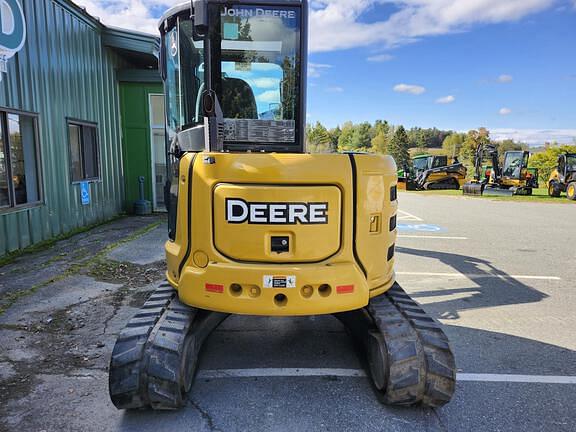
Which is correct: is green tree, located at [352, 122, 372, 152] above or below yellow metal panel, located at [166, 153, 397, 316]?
above

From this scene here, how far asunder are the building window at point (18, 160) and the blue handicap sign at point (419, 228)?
342 inches

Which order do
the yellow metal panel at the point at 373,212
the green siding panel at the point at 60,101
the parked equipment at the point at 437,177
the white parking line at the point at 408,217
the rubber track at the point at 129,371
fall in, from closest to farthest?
the rubber track at the point at 129,371
the yellow metal panel at the point at 373,212
the green siding panel at the point at 60,101
the white parking line at the point at 408,217
the parked equipment at the point at 437,177

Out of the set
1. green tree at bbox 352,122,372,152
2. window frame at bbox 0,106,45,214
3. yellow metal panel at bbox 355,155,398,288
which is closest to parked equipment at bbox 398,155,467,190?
window frame at bbox 0,106,45,214

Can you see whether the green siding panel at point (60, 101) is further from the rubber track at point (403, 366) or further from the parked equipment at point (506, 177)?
the parked equipment at point (506, 177)

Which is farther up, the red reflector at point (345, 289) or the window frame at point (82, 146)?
the window frame at point (82, 146)

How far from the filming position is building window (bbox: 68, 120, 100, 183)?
987cm

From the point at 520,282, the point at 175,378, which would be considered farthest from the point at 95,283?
the point at 520,282

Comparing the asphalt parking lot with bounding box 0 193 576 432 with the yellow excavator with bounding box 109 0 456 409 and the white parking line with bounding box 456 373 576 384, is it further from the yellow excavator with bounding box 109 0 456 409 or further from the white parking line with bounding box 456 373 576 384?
the yellow excavator with bounding box 109 0 456 409

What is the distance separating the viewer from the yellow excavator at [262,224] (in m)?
2.92

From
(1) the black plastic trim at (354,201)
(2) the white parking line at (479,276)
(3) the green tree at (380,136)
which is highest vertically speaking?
(3) the green tree at (380,136)

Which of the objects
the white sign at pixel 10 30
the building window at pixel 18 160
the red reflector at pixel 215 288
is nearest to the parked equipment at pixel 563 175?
the building window at pixel 18 160

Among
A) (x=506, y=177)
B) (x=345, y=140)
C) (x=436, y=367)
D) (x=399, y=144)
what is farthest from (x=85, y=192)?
(x=399, y=144)

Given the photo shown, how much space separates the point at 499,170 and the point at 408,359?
26941mm

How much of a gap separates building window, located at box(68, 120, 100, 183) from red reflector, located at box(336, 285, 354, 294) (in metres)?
8.46
